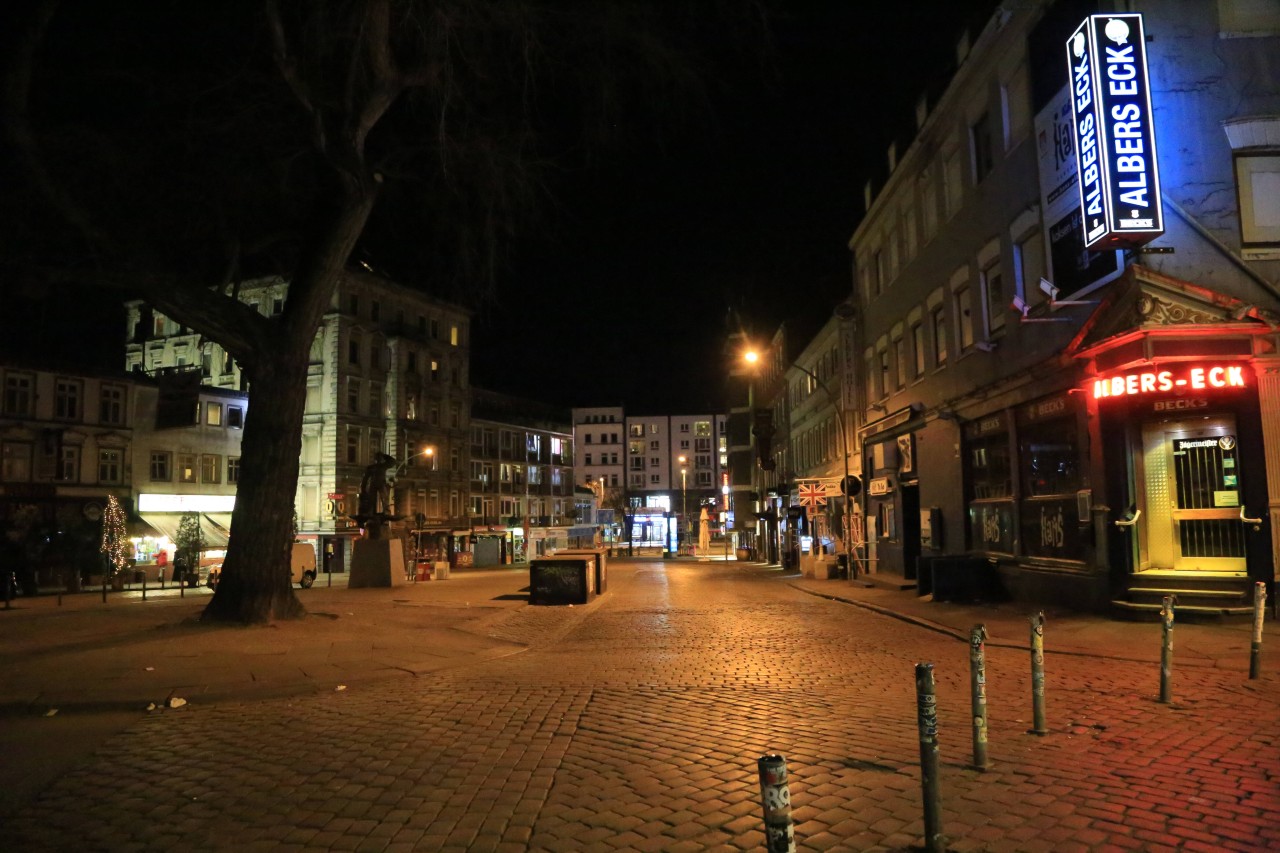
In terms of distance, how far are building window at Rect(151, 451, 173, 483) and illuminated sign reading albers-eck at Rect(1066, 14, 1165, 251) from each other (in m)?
45.8

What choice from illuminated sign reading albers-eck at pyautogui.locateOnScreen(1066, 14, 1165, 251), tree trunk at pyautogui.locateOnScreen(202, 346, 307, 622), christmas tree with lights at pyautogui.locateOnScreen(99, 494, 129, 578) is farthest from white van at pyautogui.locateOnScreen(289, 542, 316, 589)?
illuminated sign reading albers-eck at pyautogui.locateOnScreen(1066, 14, 1165, 251)

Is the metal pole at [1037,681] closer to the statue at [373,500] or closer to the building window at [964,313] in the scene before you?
the building window at [964,313]

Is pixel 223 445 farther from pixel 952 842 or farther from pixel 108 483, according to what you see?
pixel 952 842

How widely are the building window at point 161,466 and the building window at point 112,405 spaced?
2948 millimetres

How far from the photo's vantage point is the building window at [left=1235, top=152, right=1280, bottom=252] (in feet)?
46.5

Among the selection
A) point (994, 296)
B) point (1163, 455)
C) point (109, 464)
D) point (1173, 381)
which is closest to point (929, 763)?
point (1173, 381)

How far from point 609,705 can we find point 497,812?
11.7 feet

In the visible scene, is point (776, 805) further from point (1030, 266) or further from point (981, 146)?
point (981, 146)

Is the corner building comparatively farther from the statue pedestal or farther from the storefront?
the statue pedestal

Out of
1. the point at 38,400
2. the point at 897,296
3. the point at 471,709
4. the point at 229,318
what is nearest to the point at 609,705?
the point at 471,709

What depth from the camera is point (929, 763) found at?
4770 millimetres

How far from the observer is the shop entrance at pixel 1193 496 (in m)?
A: 14.0

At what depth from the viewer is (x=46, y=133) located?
44.1 ft

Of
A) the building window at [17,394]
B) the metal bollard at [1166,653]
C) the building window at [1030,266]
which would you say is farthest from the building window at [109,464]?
the metal bollard at [1166,653]
